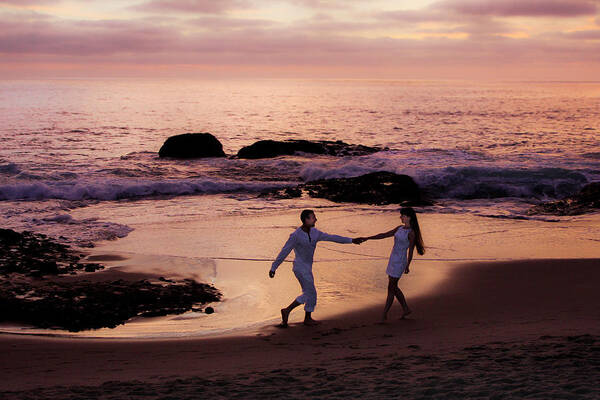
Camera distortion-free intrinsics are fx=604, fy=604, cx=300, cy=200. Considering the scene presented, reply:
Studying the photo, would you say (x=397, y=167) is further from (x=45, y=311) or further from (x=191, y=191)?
(x=45, y=311)

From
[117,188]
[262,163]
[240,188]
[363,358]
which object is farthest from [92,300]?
[262,163]

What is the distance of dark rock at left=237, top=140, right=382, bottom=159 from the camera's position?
2916 centimetres

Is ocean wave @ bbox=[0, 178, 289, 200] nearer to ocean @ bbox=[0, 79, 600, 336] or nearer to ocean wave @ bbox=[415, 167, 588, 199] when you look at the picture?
ocean @ bbox=[0, 79, 600, 336]

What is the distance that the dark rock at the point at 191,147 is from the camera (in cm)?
2912

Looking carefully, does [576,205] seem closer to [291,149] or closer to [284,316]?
[284,316]

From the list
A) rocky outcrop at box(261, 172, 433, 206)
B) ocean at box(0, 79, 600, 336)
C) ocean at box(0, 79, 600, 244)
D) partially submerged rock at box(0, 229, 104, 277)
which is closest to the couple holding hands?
ocean at box(0, 79, 600, 336)

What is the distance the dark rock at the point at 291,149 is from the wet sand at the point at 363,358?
21429mm

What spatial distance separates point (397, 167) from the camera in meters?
24.5

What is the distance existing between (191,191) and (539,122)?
39.9m

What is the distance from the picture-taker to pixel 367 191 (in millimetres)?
18000

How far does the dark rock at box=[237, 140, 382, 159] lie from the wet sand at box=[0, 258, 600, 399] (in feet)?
70.3

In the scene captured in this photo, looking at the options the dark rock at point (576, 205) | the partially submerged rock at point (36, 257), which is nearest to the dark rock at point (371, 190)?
the dark rock at point (576, 205)

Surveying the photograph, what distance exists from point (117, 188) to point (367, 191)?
850 cm

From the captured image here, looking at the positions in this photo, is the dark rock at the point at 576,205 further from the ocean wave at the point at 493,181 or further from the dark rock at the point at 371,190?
the dark rock at the point at 371,190
